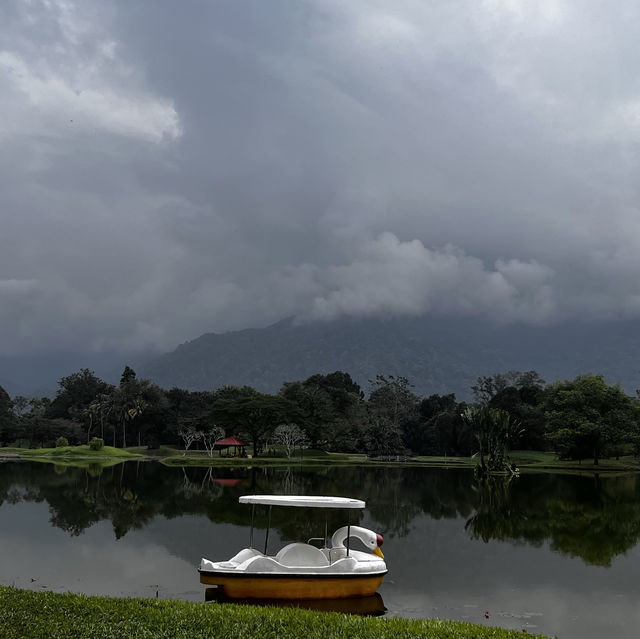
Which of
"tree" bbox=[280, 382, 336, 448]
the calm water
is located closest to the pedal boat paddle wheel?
the calm water

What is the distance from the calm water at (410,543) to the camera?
1783cm

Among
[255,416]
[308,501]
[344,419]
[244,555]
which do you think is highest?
[255,416]

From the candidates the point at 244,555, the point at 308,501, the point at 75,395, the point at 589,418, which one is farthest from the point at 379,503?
the point at 75,395

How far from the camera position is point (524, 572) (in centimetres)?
2139

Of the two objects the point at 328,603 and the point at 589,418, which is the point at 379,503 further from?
the point at 589,418

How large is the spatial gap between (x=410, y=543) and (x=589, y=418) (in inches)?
2476

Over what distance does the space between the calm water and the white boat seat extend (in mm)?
2264

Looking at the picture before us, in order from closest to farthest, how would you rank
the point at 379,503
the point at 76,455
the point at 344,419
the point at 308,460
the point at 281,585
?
the point at 281,585
the point at 379,503
the point at 76,455
the point at 308,460
the point at 344,419

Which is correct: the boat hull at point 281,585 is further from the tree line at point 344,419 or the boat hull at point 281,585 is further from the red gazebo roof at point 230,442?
the red gazebo roof at point 230,442

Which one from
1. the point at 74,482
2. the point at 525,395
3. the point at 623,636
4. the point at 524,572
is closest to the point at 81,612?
the point at 623,636

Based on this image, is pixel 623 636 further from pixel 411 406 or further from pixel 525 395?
pixel 411 406

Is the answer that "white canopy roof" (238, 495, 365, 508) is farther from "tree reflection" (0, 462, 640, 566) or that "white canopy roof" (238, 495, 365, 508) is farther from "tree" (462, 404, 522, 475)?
"tree" (462, 404, 522, 475)

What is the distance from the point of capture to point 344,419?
11181 centimetres

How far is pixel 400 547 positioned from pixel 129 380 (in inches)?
4278
